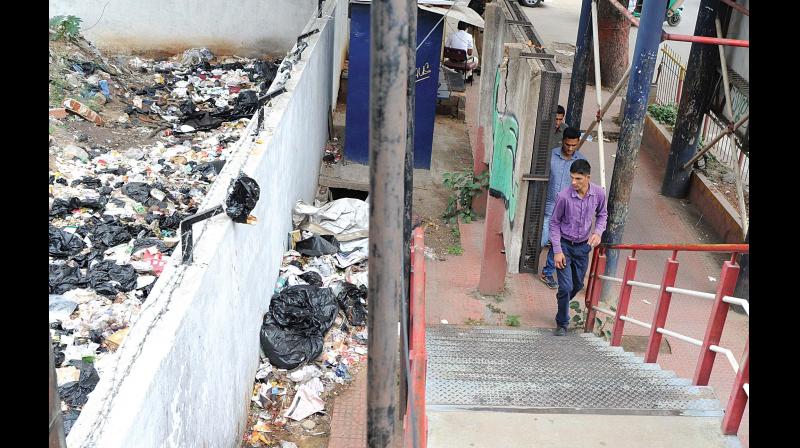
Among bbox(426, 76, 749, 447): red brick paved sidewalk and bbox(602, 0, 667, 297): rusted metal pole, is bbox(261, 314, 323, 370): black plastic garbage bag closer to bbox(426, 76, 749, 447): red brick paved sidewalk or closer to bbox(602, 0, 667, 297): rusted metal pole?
bbox(426, 76, 749, 447): red brick paved sidewalk

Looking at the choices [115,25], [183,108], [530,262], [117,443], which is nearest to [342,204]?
[530,262]

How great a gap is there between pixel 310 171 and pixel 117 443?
6703mm

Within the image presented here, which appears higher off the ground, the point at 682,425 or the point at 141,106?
the point at 682,425

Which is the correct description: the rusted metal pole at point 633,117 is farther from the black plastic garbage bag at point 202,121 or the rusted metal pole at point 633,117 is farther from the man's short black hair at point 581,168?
the black plastic garbage bag at point 202,121

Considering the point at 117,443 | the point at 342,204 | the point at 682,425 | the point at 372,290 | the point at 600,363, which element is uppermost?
the point at 372,290

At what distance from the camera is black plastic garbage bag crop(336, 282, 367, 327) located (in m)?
7.05

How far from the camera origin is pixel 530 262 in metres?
6.69

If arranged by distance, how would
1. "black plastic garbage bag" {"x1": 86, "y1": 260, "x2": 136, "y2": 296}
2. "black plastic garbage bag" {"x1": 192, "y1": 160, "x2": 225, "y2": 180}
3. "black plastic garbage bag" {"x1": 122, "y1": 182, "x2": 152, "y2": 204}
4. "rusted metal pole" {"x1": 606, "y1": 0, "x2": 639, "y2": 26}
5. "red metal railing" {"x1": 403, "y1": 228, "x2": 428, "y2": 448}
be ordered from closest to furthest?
1. "red metal railing" {"x1": 403, "y1": 228, "x2": 428, "y2": 448}
2. "black plastic garbage bag" {"x1": 86, "y1": 260, "x2": 136, "y2": 296}
3. "rusted metal pole" {"x1": 606, "y1": 0, "x2": 639, "y2": 26}
4. "black plastic garbage bag" {"x1": 122, "y1": 182, "x2": 152, "y2": 204}
5. "black plastic garbage bag" {"x1": 192, "y1": 160, "x2": 225, "y2": 180}

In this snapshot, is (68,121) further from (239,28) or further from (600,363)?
(600,363)

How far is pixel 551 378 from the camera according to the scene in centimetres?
470

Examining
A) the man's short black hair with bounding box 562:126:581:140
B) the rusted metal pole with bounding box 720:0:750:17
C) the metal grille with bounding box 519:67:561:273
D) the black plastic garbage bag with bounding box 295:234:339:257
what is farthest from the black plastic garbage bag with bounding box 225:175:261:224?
the rusted metal pole with bounding box 720:0:750:17

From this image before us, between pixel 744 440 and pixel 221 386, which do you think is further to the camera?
pixel 221 386

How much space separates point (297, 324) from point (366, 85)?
192 inches

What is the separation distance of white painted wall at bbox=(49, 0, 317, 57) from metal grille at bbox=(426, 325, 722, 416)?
384 inches
